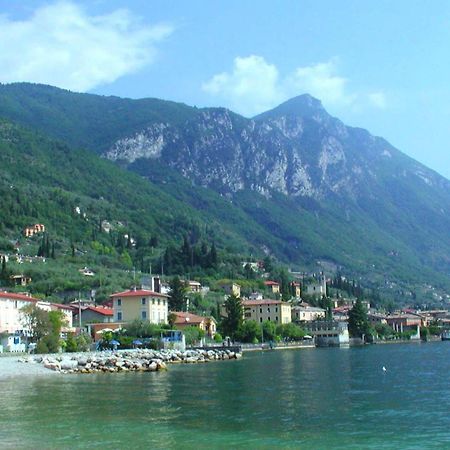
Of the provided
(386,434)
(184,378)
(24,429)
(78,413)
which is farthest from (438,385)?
(24,429)

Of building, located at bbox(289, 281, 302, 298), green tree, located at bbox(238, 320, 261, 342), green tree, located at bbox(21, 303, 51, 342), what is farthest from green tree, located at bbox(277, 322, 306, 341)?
green tree, located at bbox(21, 303, 51, 342)

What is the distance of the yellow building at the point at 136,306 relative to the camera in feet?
306

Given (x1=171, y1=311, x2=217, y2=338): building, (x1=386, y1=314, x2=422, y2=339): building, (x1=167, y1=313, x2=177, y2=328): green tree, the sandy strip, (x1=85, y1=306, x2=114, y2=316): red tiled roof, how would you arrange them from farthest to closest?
1. (x1=386, y1=314, x2=422, y2=339): building
2. (x1=171, y1=311, x2=217, y2=338): building
3. (x1=167, y1=313, x2=177, y2=328): green tree
4. (x1=85, y1=306, x2=114, y2=316): red tiled roof
5. the sandy strip

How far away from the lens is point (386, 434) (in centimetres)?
2752

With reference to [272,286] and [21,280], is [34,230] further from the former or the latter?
[21,280]

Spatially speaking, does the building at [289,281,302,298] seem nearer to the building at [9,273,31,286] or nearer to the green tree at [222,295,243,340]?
the green tree at [222,295,243,340]

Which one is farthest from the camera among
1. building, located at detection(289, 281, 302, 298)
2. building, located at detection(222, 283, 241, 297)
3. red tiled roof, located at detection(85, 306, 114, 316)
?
building, located at detection(289, 281, 302, 298)

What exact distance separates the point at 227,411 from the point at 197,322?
68526 millimetres

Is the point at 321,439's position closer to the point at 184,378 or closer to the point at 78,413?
the point at 78,413

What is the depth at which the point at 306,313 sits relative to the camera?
144625 mm

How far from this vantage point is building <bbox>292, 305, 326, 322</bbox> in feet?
463

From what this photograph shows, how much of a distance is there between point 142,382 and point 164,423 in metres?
18.6

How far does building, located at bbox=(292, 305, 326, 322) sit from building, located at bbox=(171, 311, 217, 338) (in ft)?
121

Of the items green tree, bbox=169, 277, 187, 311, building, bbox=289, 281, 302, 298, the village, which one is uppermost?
building, bbox=289, 281, 302, 298
